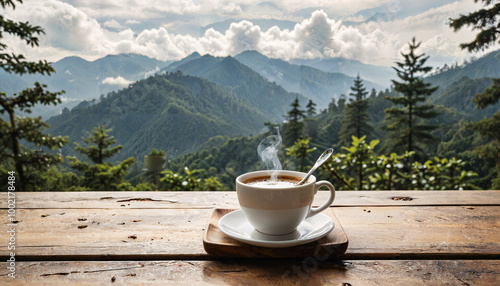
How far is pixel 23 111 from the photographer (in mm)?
2664

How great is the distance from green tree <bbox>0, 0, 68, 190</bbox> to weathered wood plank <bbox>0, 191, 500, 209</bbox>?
2017 mm

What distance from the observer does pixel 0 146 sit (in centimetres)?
281

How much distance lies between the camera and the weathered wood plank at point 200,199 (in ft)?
2.83

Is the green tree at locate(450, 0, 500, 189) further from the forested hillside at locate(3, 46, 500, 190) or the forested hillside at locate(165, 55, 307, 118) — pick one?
the forested hillside at locate(165, 55, 307, 118)

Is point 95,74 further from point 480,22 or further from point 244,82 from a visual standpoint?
point 480,22

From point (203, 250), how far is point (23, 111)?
9.47 ft

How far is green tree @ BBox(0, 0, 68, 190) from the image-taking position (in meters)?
2.42

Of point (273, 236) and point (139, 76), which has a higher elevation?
point (139, 76)

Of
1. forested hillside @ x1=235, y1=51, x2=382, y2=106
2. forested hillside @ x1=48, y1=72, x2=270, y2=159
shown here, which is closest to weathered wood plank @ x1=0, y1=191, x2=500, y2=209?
forested hillside @ x1=48, y1=72, x2=270, y2=159

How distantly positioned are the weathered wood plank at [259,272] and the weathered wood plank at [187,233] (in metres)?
0.03

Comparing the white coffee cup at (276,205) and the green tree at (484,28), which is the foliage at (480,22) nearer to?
the green tree at (484,28)

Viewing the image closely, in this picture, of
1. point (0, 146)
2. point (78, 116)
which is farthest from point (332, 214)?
point (78, 116)

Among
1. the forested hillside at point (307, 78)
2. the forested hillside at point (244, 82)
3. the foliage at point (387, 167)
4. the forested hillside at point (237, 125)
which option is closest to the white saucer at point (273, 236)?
the forested hillside at point (237, 125)

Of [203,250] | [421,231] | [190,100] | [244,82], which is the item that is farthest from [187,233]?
[244,82]
